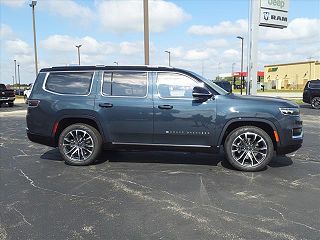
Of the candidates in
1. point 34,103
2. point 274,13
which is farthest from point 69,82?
point 274,13

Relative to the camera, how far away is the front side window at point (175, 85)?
621cm

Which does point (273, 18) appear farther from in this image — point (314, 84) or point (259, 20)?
point (314, 84)

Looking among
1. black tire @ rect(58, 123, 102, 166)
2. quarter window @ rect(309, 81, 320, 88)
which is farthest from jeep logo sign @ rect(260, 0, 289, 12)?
black tire @ rect(58, 123, 102, 166)

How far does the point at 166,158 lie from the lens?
720 cm

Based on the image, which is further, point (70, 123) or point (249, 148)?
point (70, 123)

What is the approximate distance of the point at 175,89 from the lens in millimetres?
6258

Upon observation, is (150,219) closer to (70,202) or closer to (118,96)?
(70,202)

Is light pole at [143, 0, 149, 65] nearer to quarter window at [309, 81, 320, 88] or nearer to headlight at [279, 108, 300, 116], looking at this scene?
Result: headlight at [279, 108, 300, 116]

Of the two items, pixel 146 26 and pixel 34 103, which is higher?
pixel 146 26

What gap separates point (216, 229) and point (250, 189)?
5.16 feet

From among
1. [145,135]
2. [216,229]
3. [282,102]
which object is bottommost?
[216,229]

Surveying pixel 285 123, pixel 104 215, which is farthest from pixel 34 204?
pixel 285 123

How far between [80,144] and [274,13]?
641 inches

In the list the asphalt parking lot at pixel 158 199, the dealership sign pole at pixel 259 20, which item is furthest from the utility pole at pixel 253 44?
the asphalt parking lot at pixel 158 199
